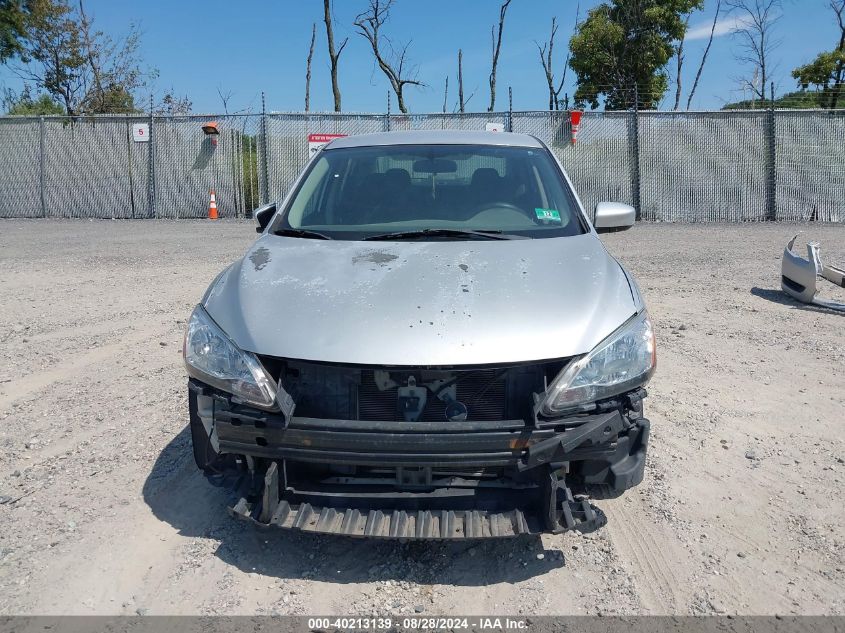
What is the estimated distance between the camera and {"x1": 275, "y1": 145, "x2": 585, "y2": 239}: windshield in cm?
362

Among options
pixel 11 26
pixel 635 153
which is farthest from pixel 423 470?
pixel 11 26

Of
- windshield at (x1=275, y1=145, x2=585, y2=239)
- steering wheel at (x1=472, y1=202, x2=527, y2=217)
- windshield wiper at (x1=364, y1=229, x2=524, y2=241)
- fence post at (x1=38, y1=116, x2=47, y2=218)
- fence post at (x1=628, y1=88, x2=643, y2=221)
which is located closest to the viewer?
windshield wiper at (x1=364, y1=229, x2=524, y2=241)

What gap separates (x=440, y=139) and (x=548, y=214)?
3.24 ft

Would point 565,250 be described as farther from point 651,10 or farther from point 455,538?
point 651,10

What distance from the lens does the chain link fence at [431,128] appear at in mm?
15844

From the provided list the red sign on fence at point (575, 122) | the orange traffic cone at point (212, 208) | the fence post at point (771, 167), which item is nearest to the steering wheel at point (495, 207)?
the red sign on fence at point (575, 122)

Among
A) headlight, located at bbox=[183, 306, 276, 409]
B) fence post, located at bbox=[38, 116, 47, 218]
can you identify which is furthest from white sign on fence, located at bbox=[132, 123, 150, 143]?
headlight, located at bbox=[183, 306, 276, 409]

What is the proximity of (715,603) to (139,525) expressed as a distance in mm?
2376

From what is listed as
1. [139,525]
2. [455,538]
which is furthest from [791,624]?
[139,525]

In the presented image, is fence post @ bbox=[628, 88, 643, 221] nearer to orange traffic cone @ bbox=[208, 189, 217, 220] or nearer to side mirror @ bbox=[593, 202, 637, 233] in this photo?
orange traffic cone @ bbox=[208, 189, 217, 220]

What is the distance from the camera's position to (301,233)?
142 inches

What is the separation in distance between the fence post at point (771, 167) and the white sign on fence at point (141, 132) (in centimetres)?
1478

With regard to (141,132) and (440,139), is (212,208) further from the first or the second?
(440,139)

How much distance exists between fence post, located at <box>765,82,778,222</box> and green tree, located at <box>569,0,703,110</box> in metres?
11.2
